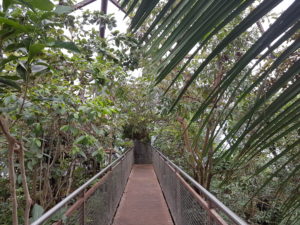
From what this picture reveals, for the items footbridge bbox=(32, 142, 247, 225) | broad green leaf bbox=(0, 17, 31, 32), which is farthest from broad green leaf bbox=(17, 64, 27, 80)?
footbridge bbox=(32, 142, 247, 225)

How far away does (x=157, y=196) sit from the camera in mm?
5250

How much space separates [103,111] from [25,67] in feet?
3.67

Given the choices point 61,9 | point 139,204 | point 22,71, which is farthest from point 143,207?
point 61,9

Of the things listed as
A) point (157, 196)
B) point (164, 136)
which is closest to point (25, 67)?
point (157, 196)

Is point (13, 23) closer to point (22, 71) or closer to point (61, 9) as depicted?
point (61, 9)

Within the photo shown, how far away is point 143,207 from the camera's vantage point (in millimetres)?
4441

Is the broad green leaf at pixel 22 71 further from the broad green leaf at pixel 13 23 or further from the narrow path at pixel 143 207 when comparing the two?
the narrow path at pixel 143 207

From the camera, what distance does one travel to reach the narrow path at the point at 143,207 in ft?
12.2

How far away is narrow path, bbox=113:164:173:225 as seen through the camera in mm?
3729

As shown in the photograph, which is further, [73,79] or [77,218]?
[73,79]

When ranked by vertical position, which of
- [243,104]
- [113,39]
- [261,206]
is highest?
[113,39]

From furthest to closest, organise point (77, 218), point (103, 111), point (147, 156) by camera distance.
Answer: point (147, 156) → point (103, 111) → point (77, 218)

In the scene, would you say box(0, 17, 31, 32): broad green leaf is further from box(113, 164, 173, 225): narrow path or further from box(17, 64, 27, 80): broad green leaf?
box(113, 164, 173, 225): narrow path

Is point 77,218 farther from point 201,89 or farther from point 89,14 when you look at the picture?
point 201,89
